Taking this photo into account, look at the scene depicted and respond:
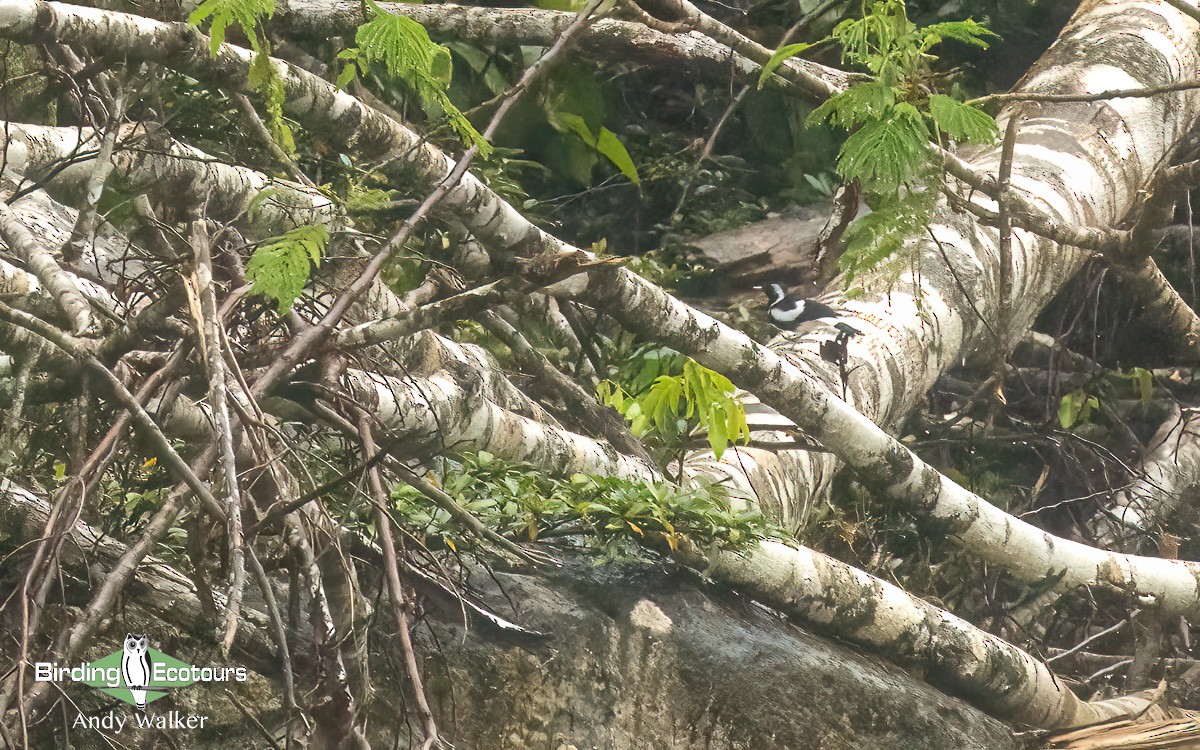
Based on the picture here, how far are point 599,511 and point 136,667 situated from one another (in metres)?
1.01

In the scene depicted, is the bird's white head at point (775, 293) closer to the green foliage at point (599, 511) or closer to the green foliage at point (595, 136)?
the green foliage at point (595, 136)

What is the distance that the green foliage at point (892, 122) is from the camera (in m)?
1.95

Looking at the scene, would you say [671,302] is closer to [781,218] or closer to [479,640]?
[479,640]

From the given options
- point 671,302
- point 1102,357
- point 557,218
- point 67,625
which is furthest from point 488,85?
point 67,625

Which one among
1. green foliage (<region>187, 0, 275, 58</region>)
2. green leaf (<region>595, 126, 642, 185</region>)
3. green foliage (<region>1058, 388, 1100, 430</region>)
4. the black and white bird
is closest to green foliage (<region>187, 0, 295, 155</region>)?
green foliage (<region>187, 0, 275, 58</region>)

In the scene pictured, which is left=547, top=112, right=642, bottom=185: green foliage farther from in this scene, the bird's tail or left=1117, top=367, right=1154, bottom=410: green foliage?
left=1117, top=367, right=1154, bottom=410: green foliage

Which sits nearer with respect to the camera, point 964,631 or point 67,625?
point 67,625

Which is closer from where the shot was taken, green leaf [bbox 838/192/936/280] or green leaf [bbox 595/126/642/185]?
green leaf [bbox 838/192/936/280]

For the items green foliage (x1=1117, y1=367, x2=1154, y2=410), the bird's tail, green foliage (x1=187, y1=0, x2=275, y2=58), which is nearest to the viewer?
green foliage (x1=187, y1=0, x2=275, y2=58)

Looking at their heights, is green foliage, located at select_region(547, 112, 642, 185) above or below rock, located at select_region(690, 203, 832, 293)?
above

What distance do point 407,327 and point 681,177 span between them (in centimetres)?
394

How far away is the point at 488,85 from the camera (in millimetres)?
4590

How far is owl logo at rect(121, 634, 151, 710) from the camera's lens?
5.54 feet

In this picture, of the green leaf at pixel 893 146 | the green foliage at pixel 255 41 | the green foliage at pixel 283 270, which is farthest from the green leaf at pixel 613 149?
the green foliage at pixel 283 270
